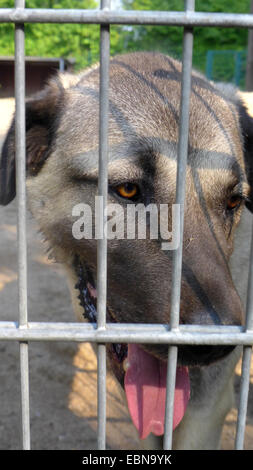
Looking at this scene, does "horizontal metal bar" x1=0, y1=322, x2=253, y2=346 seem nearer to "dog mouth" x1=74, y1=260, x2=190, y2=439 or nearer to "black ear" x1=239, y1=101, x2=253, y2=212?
"dog mouth" x1=74, y1=260, x2=190, y2=439

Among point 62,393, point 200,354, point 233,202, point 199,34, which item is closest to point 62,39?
point 199,34

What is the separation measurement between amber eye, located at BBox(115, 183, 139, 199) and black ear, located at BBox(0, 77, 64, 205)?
0.59 meters

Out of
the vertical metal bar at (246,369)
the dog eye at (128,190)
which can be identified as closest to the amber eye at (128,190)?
the dog eye at (128,190)

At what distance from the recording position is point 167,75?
87.6 inches

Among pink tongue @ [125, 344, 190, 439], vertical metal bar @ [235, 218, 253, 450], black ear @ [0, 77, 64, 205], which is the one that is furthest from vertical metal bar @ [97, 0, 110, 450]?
black ear @ [0, 77, 64, 205]

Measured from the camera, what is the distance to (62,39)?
16703 mm

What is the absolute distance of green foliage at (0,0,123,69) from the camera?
Answer: 52.5 feet

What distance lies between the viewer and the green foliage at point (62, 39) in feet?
52.5

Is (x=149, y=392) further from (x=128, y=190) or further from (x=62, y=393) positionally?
(x=62, y=393)

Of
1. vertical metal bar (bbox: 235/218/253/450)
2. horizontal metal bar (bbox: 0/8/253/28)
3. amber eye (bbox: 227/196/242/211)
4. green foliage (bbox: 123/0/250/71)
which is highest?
green foliage (bbox: 123/0/250/71)

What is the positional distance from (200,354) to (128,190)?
73cm

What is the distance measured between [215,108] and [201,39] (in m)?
17.7

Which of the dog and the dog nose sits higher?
the dog
